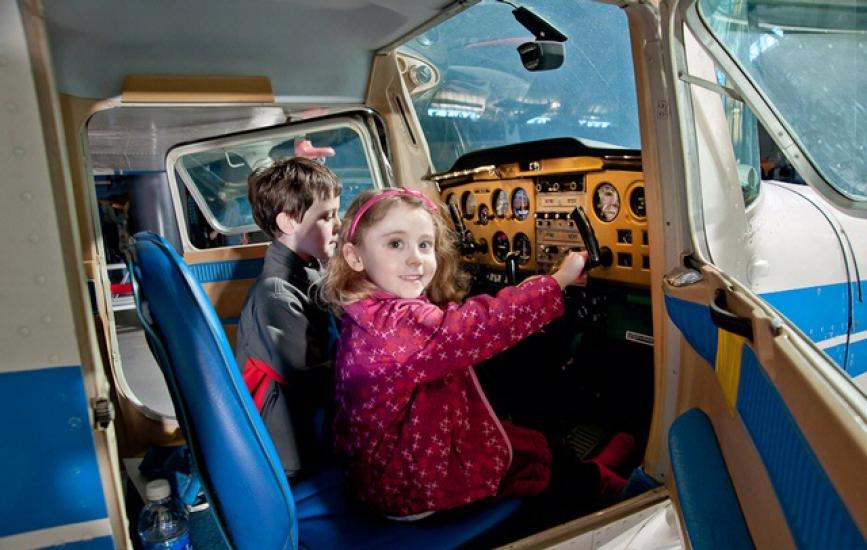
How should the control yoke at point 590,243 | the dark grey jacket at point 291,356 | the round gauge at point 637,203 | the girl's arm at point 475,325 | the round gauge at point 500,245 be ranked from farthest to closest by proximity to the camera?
the round gauge at point 500,245 < the round gauge at point 637,203 < the control yoke at point 590,243 < the dark grey jacket at point 291,356 < the girl's arm at point 475,325

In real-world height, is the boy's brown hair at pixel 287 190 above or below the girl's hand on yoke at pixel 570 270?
above

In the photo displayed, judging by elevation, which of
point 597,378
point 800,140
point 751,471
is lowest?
point 597,378

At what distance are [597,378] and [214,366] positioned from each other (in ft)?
5.56

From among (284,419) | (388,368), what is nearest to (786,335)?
(388,368)

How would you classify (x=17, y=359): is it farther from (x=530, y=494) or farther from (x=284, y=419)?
(x=530, y=494)

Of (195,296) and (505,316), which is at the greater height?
(195,296)

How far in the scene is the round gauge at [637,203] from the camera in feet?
6.02

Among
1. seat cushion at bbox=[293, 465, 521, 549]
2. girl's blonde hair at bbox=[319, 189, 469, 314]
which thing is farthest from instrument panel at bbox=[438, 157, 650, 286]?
seat cushion at bbox=[293, 465, 521, 549]

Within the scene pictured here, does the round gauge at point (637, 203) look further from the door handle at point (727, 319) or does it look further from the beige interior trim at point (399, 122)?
the beige interior trim at point (399, 122)

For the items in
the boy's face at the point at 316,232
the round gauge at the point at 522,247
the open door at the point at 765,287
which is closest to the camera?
the open door at the point at 765,287

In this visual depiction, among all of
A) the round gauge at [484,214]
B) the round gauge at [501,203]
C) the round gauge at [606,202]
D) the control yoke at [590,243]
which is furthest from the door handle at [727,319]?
the round gauge at [484,214]

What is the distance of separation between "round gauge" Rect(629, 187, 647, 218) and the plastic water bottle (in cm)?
181

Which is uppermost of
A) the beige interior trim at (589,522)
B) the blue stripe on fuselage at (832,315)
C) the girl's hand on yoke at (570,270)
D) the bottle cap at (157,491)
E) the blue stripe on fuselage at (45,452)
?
the girl's hand on yoke at (570,270)

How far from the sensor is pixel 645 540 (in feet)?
4.72
